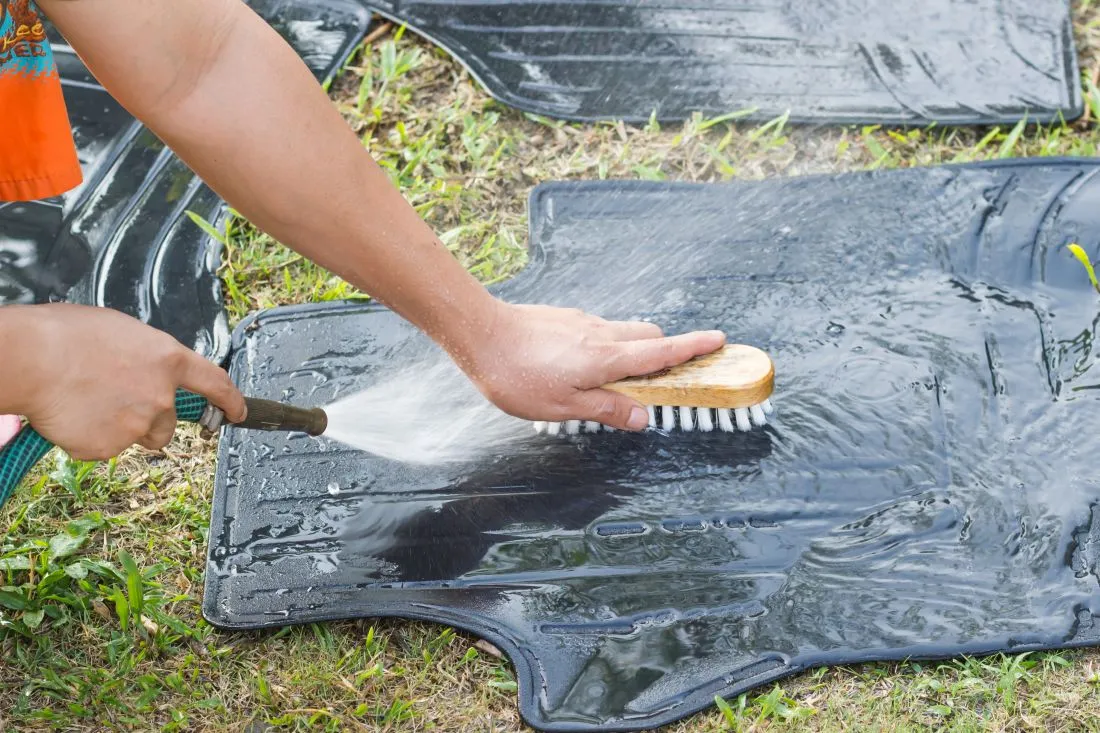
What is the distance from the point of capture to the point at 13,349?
69.7 inches

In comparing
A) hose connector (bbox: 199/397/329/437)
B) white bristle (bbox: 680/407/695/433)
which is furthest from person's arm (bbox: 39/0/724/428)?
hose connector (bbox: 199/397/329/437)

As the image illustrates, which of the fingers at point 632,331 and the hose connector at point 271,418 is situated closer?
the hose connector at point 271,418

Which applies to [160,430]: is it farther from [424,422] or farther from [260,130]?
[424,422]

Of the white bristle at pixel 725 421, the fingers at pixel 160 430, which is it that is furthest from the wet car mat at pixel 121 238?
the white bristle at pixel 725 421

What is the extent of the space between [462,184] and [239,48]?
1471 millimetres

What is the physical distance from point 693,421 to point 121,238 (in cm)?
169

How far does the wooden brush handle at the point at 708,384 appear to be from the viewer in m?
2.31

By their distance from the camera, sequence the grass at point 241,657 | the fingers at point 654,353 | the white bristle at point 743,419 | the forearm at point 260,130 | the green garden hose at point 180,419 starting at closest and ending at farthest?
1. the forearm at point 260,130
2. the green garden hose at point 180,419
3. the grass at point 241,657
4. the fingers at point 654,353
5. the white bristle at point 743,419

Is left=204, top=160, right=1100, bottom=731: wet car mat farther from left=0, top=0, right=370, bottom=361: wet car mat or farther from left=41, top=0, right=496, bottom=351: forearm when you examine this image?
left=41, top=0, right=496, bottom=351: forearm

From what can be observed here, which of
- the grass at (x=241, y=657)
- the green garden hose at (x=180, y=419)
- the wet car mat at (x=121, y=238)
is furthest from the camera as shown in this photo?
the wet car mat at (x=121, y=238)

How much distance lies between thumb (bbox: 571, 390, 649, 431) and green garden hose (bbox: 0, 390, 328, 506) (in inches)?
24.5

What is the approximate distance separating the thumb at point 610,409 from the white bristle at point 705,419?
17 centimetres

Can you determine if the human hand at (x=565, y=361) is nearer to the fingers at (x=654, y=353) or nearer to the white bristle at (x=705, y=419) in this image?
the fingers at (x=654, y=353)

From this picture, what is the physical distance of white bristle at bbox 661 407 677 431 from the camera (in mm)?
2490
